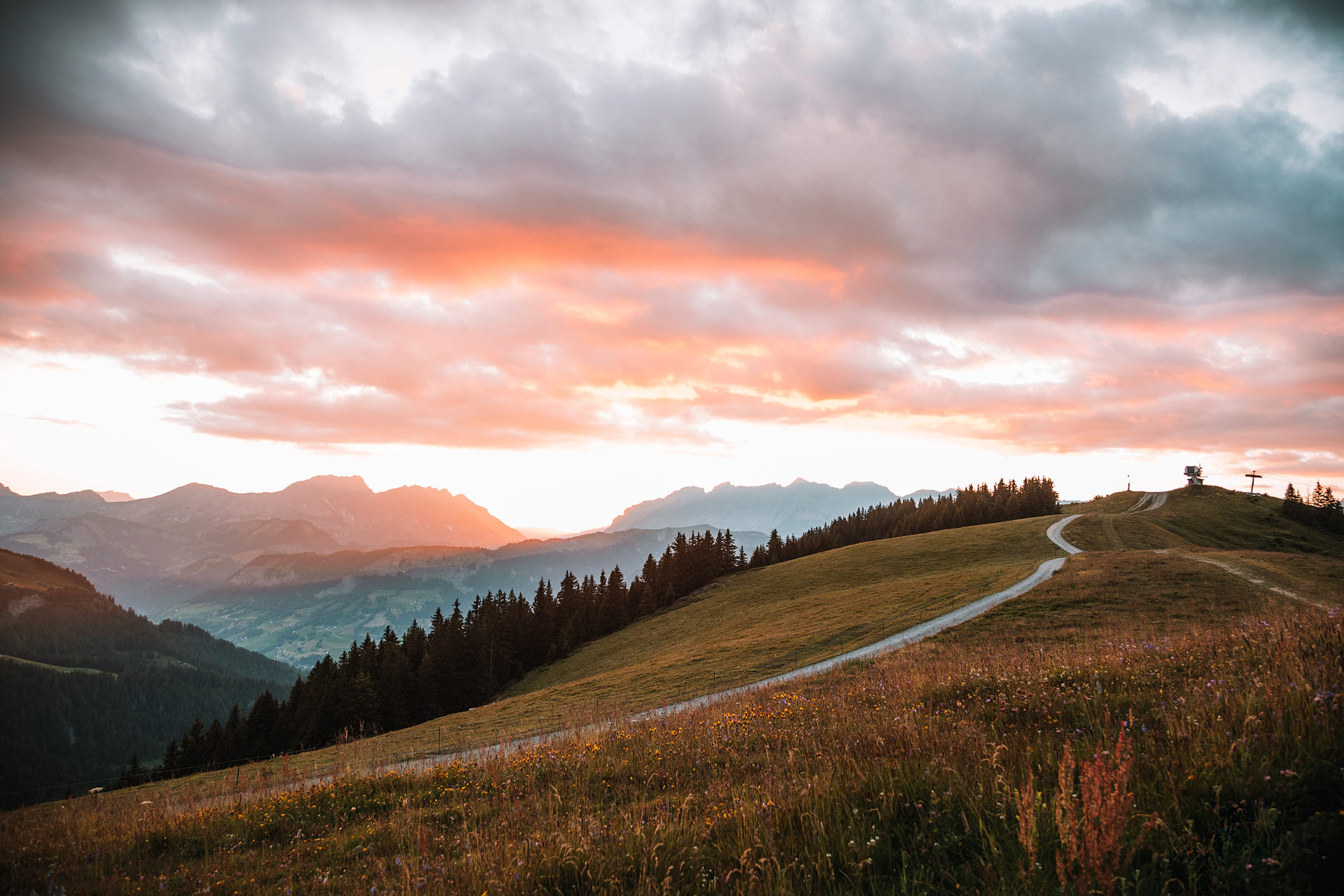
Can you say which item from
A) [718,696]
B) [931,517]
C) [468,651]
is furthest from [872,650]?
[931,517]

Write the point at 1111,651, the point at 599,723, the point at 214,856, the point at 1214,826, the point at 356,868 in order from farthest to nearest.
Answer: the point at 599,723 → the point at 1111,651 → the point at 214,856 → the point at 356,868 → the point at 1214,826

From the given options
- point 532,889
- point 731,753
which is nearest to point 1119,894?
point 532,889

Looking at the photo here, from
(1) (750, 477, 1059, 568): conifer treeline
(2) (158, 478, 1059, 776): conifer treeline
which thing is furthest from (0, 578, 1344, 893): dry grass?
(1) (750, 477, 1059, 568): conifer treeline

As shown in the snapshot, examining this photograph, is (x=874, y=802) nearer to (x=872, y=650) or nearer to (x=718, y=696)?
(x=718, y=696)

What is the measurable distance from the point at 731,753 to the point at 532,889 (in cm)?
411

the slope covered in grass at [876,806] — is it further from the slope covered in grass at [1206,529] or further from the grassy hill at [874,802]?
the slope covered in grass at [1206,529]

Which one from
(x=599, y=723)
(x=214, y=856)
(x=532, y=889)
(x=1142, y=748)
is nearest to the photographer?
(x=532, y=889)

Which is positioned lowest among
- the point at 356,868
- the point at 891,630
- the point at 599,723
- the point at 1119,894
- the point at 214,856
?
the point at 891,630

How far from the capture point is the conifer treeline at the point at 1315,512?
293 ft

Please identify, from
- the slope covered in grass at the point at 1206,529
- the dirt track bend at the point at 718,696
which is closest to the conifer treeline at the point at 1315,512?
the slope covered in grass at the point at 1206,529

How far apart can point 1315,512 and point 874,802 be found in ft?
432

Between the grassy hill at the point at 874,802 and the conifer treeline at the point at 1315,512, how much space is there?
119 metres

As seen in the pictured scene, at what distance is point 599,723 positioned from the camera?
13727 mm

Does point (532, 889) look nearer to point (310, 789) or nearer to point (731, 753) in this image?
point (731, 753)
